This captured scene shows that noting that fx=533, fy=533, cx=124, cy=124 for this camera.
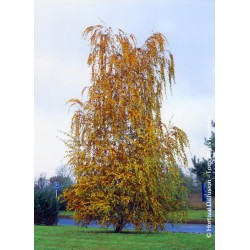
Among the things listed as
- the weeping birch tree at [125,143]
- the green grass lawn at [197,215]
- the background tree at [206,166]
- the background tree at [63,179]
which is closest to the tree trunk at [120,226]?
the weeping birch tree at [125,143]

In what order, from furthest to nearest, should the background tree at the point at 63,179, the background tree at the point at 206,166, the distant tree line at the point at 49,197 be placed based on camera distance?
the background tree at the point at 63,179 → the distant tree line at the point at 49,197 → the background tree at the point at 206,166

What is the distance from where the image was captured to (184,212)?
10414mm

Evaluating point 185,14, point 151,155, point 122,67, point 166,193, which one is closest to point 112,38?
point 122,67

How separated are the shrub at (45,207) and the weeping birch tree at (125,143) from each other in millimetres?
316

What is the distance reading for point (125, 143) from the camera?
34.8ft

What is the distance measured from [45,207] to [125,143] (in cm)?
201

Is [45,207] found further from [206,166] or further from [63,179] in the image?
[206,166]

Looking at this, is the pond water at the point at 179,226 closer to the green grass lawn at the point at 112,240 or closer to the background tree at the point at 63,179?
the green grass lawn at the point at 112,240

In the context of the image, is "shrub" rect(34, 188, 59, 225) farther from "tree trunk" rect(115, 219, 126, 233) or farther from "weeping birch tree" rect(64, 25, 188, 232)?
"tree trunk" rect(115, 219, 126, 233)

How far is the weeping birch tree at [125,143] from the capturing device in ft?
34.5

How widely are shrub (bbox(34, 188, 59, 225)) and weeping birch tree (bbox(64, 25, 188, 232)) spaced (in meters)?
0.32

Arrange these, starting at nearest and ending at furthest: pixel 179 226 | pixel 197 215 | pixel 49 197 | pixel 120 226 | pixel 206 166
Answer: pixel 206 166 → pixel 197 215 → pixel 179 226 → pixel 49 197 → pixel 120 226

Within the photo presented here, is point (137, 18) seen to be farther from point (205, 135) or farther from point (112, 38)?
point (205, 135)

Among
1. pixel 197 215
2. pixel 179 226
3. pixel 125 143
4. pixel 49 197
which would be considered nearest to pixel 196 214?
pixel 197 215
